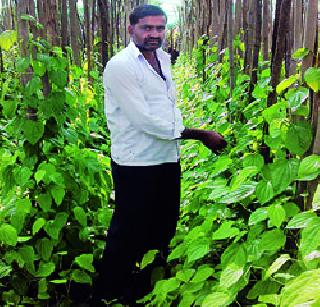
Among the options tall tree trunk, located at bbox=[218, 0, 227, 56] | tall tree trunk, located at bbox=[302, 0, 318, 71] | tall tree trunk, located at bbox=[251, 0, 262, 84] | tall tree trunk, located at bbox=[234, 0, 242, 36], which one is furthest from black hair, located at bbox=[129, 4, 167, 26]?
tall tree trunk, located at bbox=[218, 0, 227, 56]

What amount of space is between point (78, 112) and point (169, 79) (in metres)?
0.47

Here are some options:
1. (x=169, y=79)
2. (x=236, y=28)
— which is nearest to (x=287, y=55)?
(x=169, y=79)

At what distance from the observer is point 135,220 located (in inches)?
89.3

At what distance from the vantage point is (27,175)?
84.7 inches

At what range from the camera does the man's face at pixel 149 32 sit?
84.4 inches

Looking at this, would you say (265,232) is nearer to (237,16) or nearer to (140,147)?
(140,147)

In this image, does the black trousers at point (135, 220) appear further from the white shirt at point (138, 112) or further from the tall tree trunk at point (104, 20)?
the tall tree trunk at point (104, 20)

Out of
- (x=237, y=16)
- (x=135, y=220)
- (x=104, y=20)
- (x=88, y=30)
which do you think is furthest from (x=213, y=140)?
(x=104, y=20)

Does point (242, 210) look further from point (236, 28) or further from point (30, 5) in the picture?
point (236, 28)

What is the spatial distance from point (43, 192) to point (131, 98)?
2.05 ft

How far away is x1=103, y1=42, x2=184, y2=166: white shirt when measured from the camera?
2062mm

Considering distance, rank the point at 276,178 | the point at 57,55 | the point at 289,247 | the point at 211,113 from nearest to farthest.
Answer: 1. the point at 276,178
2. the point at 289,247
3. the point at 57,55
4. the point at 211,113

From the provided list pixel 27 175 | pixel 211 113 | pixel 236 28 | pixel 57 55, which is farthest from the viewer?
pixel 236 28

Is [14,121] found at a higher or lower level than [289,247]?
higher
